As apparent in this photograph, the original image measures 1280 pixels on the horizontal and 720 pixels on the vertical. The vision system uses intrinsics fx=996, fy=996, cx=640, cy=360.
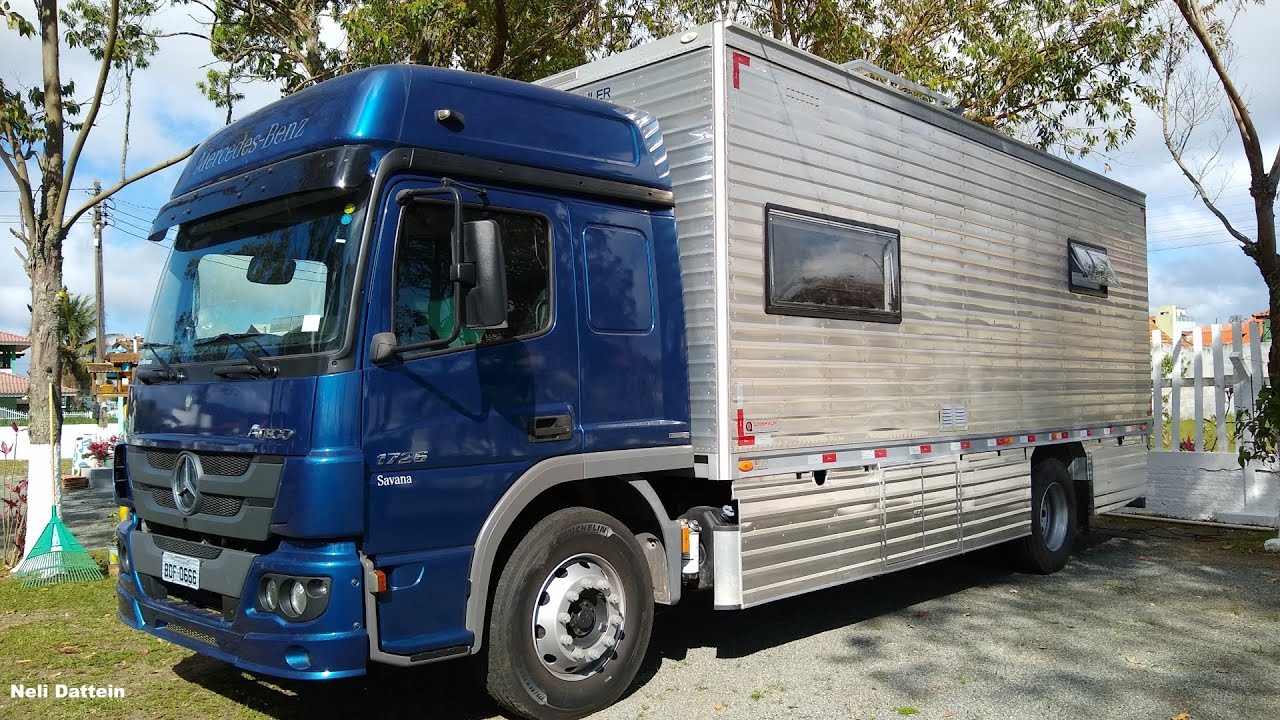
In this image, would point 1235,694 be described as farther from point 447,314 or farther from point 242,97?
point 242,97

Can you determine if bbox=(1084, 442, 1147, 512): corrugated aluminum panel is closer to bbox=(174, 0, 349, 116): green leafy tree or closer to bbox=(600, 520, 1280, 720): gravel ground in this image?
bbox=(600, 520, 1280, 720): gravel ground

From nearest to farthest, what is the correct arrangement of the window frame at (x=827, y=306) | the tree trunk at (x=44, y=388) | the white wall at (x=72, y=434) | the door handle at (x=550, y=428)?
1. the door handle at (x=550, y=428)
2. the window frame at (x=827, y=306)
3. the tree trunk at (x=44, y=388)
4. the white wall at (x=72, y=434)

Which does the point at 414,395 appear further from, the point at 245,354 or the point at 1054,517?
the point at 1054,517

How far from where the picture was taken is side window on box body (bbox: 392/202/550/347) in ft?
14.5

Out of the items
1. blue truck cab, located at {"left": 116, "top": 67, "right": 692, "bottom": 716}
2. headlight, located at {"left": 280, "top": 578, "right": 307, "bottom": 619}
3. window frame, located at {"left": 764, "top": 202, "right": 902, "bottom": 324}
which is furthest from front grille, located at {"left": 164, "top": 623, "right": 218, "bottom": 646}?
window frame, located at {"left": 764, "top": 202, "right": 902, "bottom": 324}

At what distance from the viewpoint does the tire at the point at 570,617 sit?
15.4 ft

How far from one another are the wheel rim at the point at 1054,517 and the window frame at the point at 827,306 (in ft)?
10.4

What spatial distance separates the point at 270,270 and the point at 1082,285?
7685mm

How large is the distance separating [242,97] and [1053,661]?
10930mm

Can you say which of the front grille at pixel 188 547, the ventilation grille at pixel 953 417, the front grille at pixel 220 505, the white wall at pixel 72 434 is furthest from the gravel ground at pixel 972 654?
the white wall at pixel 72 434

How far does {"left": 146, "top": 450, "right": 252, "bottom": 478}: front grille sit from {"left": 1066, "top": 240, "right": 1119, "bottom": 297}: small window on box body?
7642mm

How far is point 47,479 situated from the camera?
8.55 metres

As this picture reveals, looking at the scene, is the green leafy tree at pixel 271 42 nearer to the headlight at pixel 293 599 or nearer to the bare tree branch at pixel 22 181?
the bare tree branch at pixel 22 181

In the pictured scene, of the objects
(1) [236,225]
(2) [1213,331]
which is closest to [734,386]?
(1) [236,225]
